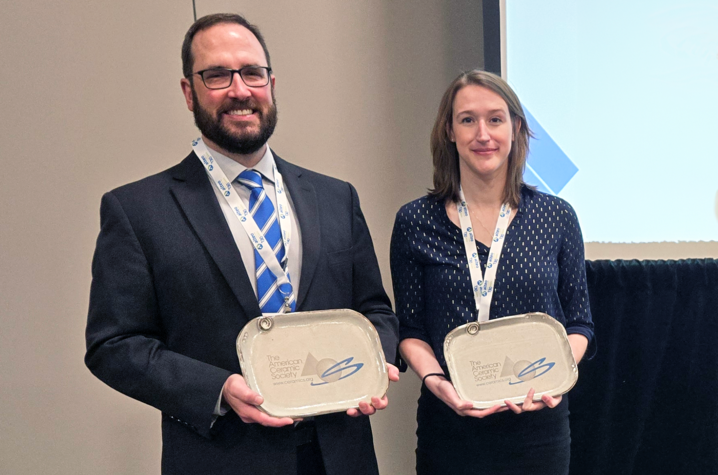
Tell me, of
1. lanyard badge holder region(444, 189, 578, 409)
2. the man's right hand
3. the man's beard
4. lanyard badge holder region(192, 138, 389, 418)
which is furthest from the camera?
lanyard badge holder region(444, 189, 578, 409)

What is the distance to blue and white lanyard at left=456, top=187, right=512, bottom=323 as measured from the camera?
176cm

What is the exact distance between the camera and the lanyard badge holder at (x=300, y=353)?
1451 mm

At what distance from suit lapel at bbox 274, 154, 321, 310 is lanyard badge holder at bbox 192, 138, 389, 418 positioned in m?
0.04

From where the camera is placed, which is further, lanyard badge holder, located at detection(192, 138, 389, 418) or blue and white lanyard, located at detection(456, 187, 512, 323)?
blue and white lanyard, located at detection(456, 187, 512, 323)

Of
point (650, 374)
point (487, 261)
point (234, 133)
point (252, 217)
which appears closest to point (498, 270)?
point (487, 261)

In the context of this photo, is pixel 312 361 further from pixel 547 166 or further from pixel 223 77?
pixel 547 166

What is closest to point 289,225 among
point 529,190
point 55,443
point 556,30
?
point 529,190

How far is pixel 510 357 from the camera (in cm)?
172

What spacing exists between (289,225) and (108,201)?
0.43m

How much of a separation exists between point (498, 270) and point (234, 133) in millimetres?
817

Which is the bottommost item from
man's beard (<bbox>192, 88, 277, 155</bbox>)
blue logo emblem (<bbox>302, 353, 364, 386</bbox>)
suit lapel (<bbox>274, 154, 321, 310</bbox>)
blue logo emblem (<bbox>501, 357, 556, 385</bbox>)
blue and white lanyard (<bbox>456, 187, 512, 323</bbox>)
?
blue logo emblem (<bbox>501, 357, 556, 385</bbox>)

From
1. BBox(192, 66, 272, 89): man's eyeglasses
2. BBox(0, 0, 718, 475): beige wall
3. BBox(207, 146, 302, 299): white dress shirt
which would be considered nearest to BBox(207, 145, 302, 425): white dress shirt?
BBox(207, 146, 302, 299): white dress shirt

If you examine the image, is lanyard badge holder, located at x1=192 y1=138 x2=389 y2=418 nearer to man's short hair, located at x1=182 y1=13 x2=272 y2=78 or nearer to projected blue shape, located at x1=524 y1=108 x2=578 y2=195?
man's short hair, located at x1=182 y1=13 x2=272 y2=78

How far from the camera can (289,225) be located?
1580 mm
